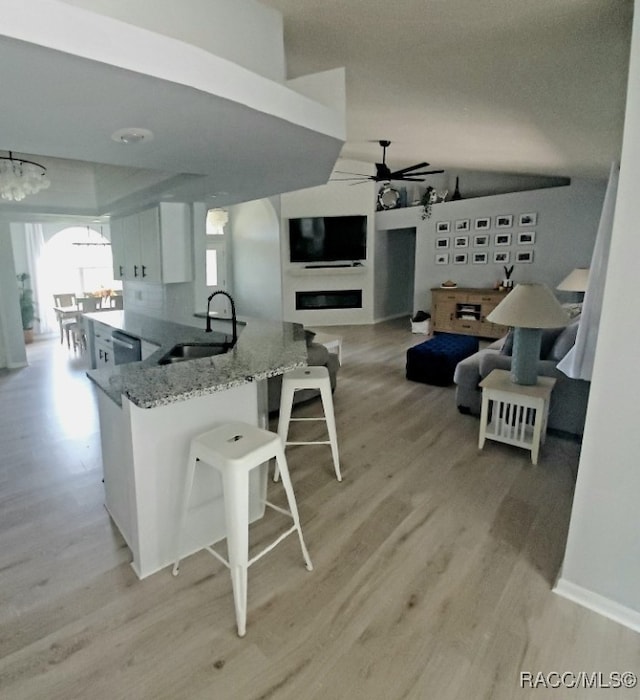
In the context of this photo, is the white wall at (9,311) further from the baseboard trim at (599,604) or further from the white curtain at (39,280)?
the baseboard trim at (599,604)

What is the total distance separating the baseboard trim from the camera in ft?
5.13

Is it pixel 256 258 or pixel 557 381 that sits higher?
pixel 256 258

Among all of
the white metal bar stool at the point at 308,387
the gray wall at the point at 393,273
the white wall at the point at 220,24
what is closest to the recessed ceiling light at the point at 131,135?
the white wall at the point at 220,24

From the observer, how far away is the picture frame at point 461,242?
24.0ft

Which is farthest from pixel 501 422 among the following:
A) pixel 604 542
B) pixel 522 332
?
pixel 604 542

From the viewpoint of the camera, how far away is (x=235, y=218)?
927cm

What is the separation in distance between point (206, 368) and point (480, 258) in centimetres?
657

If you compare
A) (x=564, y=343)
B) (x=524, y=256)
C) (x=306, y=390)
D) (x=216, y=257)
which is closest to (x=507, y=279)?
(x=524, y=256)

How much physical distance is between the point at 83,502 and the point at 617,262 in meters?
2.94

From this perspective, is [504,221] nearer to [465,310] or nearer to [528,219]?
[528,219]

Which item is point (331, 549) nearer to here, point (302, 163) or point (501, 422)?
point (501, 422)

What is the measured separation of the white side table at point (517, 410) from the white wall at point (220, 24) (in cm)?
246

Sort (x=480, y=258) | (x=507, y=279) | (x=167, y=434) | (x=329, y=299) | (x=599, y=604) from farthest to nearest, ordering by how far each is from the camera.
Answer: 1. (x=329, y=299)
2. (x=480, y=258)
3. (x=507, y=279)
4. (x=167, y=434)
5. (x=599, y=604)
